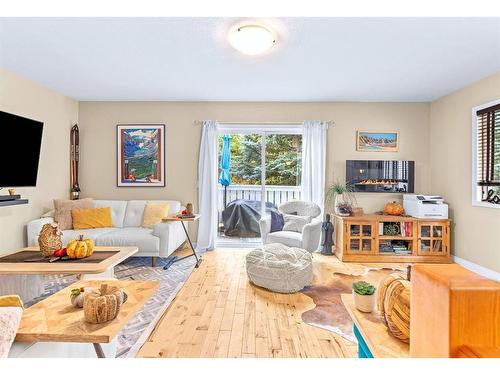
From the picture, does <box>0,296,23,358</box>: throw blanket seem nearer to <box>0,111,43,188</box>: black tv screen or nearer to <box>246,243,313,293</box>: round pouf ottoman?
<box>246,243,313,293</box>: round pouf ottoman

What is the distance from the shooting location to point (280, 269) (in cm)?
290

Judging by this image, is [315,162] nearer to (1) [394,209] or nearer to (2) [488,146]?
(1) [394,209]

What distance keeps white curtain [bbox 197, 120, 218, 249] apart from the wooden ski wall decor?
6.59 feet

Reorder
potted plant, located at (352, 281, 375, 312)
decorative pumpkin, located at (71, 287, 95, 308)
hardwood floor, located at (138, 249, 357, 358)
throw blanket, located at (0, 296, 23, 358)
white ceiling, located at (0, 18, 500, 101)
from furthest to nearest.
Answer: white ceiling, located at (0, 18, 500, 101), hardwood floor, located at (138, 249, 357, 358), decorative pumpkin, located at (71, 287, 95, 308), potted plant, located at (352, 281, 375, 312), throw blanket, located at (0, 296, 23, 358)

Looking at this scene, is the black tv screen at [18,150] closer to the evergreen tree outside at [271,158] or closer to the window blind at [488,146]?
the evergreen tree outside at [271,158]

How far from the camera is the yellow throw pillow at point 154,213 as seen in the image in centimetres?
417

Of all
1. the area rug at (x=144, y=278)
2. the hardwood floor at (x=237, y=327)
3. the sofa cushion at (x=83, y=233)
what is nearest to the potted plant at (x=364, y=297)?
the hardwood floor at (x=237, y=327)

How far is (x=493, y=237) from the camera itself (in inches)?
137

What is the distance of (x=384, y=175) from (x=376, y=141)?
58 centimetres

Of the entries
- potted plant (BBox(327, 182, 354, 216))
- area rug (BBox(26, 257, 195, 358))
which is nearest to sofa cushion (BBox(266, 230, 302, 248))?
potted plant (BBox(327, 182, 354, 216))

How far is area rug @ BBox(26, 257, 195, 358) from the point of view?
2.06 meters
